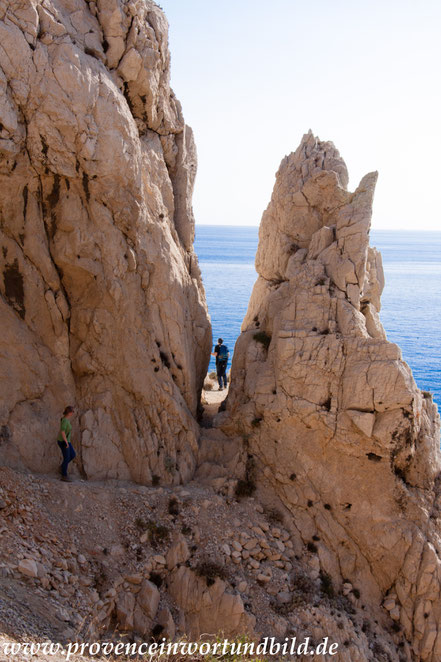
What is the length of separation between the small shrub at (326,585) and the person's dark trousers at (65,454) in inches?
272

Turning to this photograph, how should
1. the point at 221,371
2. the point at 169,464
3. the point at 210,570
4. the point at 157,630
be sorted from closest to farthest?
the point at 157,630 < the point at 210,570 < the point at 169,464 < the point at 221,371

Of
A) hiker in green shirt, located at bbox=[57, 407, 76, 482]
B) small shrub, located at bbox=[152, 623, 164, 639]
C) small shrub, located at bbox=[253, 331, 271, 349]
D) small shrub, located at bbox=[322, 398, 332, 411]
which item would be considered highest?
small shrub, located at bbox=[253, 331, 271, 349]

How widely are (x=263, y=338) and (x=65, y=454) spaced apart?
6873 millimetres

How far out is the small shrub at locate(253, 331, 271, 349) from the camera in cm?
1673

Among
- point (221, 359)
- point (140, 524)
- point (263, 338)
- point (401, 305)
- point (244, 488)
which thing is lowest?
point (140, 524)

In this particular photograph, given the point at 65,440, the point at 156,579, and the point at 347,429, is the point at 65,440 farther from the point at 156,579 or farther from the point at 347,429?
the point at 347,429

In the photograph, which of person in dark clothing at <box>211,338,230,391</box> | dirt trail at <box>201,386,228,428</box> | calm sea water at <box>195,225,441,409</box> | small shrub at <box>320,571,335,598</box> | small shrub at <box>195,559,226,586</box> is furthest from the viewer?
calm sea water at <box>195,225,441,409</box>

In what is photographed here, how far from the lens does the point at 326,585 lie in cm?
1367

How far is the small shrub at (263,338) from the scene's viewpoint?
54.9 feet

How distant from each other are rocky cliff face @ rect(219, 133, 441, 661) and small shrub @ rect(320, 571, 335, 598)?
25 centimetres

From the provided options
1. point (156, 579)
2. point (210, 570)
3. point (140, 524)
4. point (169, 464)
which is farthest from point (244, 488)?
point (156, 579)

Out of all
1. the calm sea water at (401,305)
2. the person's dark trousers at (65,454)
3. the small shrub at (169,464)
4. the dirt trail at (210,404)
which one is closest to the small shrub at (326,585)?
the small shrub at (169,464)

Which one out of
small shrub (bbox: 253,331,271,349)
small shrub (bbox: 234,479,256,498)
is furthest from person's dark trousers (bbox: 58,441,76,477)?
small shrub (bbox: 253,331,271,349)

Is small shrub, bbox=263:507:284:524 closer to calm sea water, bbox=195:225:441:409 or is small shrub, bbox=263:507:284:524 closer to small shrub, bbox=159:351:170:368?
small shrub, bbox=159:351:170:368
